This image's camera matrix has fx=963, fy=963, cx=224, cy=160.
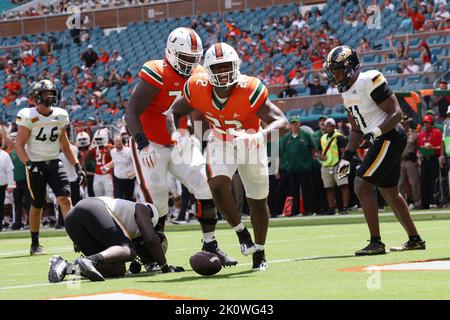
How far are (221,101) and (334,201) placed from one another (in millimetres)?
11523

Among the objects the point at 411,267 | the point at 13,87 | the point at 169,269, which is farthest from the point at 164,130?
the point at 13,87

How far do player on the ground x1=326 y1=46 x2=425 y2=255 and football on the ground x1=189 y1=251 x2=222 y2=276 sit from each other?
1.99m

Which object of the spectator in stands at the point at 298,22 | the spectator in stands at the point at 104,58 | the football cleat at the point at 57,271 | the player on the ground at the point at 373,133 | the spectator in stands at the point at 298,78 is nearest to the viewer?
the football cleat at the point at 57,271

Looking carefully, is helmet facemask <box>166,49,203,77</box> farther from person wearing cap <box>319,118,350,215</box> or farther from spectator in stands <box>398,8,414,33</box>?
spectator in stands <box>398,8,414,33</box>

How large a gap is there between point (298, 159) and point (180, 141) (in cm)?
1101

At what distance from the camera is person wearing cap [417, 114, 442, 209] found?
60.4 feet

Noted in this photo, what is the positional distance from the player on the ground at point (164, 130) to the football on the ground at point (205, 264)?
35.0 inches

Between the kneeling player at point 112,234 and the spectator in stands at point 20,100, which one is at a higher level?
the kneeling player at point 112,234

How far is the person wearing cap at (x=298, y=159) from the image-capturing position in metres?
19.4

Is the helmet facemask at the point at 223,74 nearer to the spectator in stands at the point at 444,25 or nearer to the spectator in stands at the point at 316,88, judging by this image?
the spectator in stands at the point at 316,88

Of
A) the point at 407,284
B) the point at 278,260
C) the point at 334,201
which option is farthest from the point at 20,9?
the point at 407,284

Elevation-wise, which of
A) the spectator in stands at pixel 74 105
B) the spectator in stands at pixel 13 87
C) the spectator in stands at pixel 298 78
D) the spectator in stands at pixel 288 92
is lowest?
the spectator in stands at pixel 74 105

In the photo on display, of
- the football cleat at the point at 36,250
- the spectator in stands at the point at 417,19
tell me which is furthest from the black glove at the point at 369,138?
the spectator in stands at the point at 417,19

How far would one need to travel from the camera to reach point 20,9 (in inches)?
1654
